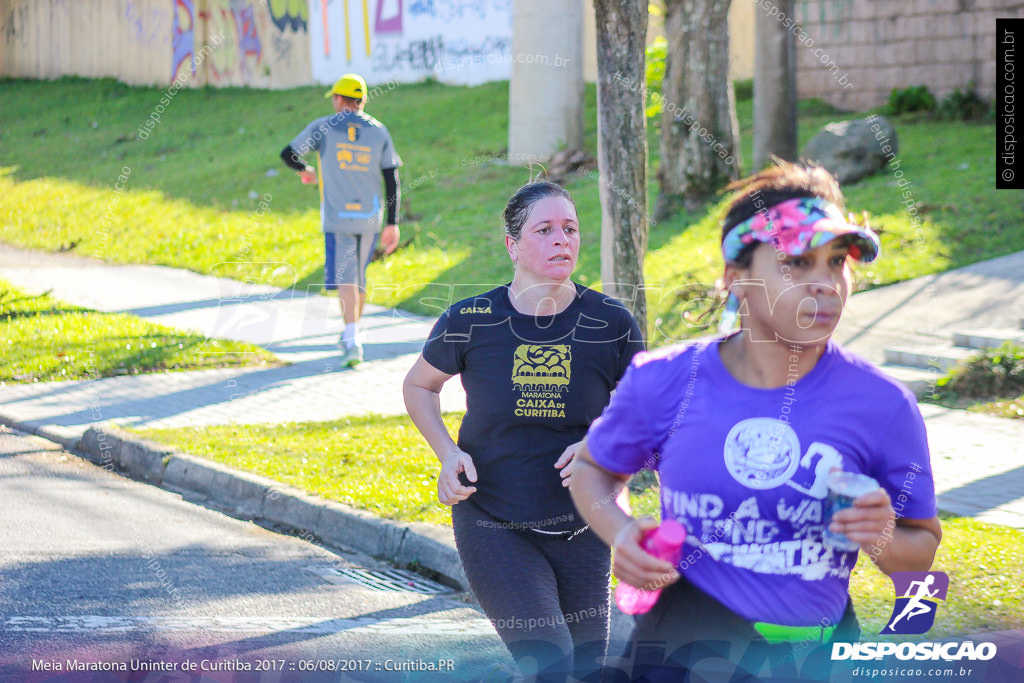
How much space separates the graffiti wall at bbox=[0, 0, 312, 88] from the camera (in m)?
29.6

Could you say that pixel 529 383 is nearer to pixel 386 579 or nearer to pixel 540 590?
pixel 540 590

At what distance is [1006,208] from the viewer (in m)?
13.6

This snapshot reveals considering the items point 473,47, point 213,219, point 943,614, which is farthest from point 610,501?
point 473,47

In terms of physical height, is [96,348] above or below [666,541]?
below

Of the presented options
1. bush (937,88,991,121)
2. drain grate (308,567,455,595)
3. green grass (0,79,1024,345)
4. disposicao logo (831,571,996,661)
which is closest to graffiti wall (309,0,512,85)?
green grass (0,79,1024,345)

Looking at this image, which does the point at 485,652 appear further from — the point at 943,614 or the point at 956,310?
the point at 956,310

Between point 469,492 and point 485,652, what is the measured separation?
1.60 m

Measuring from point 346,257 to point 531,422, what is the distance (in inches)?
268

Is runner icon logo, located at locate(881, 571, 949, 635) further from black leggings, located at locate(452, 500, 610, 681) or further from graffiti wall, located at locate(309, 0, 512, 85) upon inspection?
graffiti wall, located at locate(309, 0, 512, 85)

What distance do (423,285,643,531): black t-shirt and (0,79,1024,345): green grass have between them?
7180mm

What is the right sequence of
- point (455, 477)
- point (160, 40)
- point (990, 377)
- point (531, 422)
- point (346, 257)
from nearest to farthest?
point (455, 477) < point (531, 422) < point (990, 377) < point (346, 257) < point (160, 40)

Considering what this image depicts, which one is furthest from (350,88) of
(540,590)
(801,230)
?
(801,230)

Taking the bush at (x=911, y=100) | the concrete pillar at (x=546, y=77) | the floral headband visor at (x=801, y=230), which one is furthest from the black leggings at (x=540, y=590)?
the bush at (x=911, y=100)

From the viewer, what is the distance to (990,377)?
935 cm
